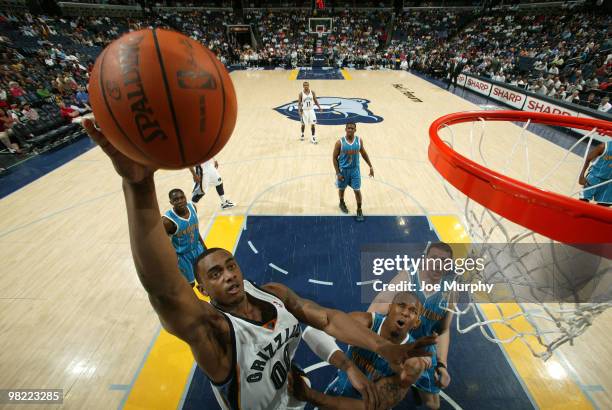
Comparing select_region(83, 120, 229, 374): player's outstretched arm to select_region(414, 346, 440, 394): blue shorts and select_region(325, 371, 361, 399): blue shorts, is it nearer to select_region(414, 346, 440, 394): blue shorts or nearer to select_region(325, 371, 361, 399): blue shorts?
select_region(325, 371, 361, 399): blue shorts

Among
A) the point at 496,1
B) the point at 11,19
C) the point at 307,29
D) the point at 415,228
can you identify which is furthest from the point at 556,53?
the point at 11,19

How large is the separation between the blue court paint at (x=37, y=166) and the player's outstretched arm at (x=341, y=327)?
7.17m

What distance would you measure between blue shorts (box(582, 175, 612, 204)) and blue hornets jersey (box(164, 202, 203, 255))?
5041 mm

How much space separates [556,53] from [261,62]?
17578 mm

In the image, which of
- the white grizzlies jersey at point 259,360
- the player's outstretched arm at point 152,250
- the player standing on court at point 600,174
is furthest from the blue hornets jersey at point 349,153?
the player's outstretched arm at point 152,250

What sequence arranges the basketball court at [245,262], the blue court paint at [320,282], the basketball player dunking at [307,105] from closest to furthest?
the basketball court at [245,262] → the blue court paint at [320,282] → the basketball player dunking at [307,105]

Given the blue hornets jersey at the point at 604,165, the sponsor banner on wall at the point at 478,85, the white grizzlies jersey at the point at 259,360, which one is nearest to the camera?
the white grizzlies jersey at the point at 259,360

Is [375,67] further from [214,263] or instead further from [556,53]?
[214,263]

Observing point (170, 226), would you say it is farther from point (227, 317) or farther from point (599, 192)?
point (599, 192)

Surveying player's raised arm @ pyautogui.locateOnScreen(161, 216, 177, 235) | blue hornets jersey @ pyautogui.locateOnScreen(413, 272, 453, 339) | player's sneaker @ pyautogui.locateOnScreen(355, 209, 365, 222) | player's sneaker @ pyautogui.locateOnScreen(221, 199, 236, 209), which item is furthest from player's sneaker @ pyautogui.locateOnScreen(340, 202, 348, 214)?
player's raised arm @ pyautogui.locateOnScreen(161, 216, 177, 235)

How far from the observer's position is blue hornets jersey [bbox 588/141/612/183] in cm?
396

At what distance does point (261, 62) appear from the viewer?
22891 millimetres

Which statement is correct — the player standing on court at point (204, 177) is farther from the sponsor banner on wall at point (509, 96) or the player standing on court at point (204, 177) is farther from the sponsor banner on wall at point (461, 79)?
the sponsor banner on wall at point (461, 79)

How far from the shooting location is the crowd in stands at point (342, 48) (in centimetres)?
968
